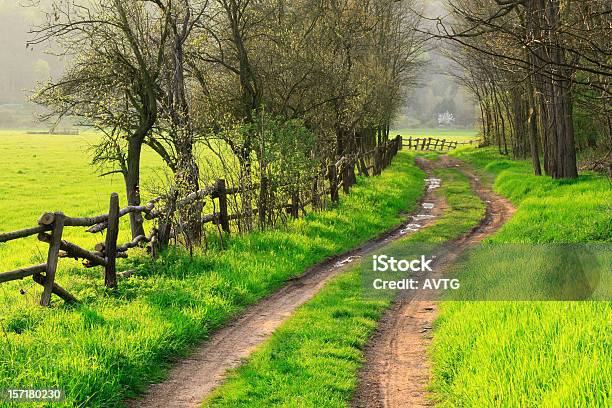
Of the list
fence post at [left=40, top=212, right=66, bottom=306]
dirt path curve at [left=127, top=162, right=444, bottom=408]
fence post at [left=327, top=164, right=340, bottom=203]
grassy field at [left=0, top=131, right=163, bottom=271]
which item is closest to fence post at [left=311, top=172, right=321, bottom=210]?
fence post at [left=327, top=164, right=340, bottom=203]

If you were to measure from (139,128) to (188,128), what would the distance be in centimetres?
317

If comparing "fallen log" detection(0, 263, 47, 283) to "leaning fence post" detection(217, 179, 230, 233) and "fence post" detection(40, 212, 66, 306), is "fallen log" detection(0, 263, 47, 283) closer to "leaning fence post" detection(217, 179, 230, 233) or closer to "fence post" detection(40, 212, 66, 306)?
"fence post" detection(40, 212, 66, 306)

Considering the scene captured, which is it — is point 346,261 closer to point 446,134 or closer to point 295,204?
point 295,204

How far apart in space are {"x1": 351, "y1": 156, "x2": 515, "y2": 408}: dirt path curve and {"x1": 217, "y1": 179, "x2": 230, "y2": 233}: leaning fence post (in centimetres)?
584

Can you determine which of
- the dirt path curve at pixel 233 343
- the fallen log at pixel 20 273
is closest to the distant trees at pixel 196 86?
the dirt path curve at pixel 233 343

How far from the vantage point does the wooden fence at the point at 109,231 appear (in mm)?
9844

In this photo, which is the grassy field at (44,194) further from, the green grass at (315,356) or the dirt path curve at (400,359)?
the dirt path curve at (400,359)

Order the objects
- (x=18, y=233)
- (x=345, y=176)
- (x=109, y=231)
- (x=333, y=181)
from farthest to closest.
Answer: (x=345, y=176) → (x=333, y=181) → (x=109, y=231) → (x=18, y=233)

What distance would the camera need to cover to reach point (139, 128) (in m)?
17.6

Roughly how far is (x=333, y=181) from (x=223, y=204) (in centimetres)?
706

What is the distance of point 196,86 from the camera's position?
70.7 ft

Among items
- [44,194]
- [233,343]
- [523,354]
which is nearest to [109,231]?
[233,343]

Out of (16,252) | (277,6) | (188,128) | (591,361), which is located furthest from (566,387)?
(16,252)

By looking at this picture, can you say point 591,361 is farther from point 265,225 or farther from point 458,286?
point 265,225
